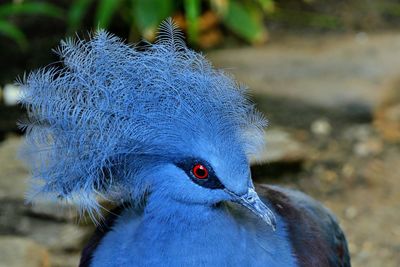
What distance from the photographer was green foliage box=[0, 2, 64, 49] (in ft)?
15.3

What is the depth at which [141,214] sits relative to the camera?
8.35 feet

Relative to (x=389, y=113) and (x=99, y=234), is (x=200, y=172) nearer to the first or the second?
(x=99, y=234)

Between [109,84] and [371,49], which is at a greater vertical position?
[371,49]

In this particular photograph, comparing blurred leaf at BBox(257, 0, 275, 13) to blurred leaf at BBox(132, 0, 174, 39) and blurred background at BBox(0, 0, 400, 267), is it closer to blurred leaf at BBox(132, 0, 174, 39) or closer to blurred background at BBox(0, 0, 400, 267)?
blurred background at BBox(0, 0, 400, 267)

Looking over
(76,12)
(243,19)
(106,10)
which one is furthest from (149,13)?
(243,19)

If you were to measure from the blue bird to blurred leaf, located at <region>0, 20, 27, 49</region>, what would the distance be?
91.6 inches

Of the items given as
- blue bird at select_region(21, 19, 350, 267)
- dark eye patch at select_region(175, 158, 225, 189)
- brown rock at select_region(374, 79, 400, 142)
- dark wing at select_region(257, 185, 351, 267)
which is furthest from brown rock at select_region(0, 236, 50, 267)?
brown rock at select_region(374, 79, 400, 142)

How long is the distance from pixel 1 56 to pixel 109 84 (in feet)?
9.45

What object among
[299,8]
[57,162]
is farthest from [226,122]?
[299,8]

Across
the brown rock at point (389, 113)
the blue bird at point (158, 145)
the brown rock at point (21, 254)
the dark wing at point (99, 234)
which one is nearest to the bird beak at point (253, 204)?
the blue bird at point (158, 145)

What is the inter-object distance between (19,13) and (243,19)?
135 centimetres

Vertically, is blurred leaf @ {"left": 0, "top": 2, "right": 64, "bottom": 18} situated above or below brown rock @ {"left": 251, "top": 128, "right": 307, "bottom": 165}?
above

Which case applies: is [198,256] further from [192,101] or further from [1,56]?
[1,56]

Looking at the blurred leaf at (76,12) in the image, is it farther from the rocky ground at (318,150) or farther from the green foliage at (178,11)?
A: the rocky ground at (318,150)
